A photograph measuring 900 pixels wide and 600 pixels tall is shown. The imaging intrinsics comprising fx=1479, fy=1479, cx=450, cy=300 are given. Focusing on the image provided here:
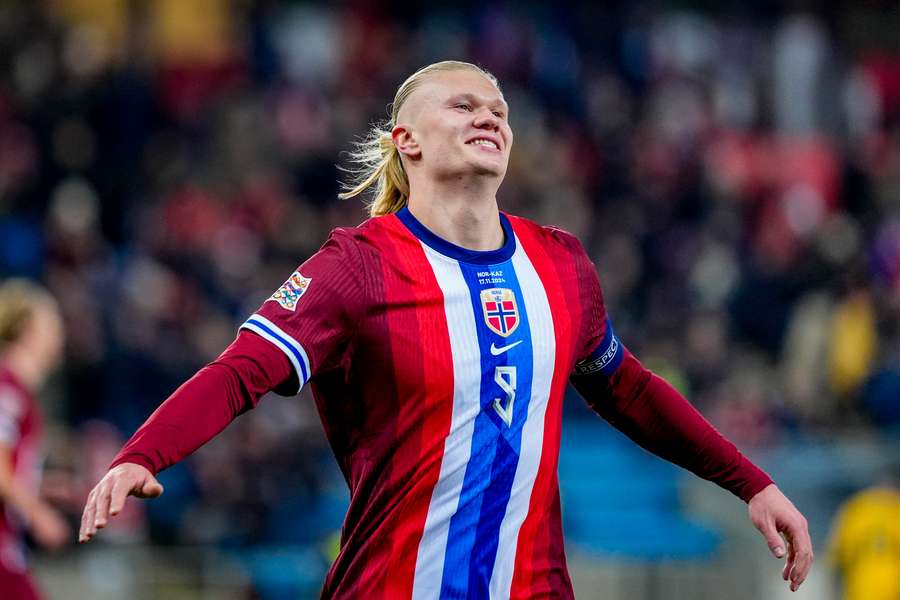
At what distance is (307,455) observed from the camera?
11.1 m

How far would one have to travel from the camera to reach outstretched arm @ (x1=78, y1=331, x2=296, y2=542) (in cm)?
307

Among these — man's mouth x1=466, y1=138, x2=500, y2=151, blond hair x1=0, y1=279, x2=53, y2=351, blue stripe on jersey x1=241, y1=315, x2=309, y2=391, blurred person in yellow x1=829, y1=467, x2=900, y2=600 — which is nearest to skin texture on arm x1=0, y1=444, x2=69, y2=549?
blond hair x1=0, y1=279, x2=53, y2=351

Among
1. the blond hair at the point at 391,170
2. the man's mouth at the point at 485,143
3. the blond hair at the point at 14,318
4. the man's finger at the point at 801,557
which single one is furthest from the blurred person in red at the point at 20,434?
the man's finger at the point at 801,557

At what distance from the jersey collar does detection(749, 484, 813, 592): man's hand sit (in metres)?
1.00

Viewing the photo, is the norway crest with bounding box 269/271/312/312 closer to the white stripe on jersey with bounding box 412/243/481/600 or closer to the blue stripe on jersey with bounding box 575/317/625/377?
the white stripe on jersey with bounding box 412/243/481/600

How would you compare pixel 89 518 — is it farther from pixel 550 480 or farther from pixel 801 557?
pixel 801 557

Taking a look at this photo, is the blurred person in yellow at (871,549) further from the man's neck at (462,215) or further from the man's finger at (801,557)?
the man's neck at (462,215)

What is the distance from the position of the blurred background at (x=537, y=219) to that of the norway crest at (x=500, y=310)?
345 centimetres

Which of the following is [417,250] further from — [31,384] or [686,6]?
[686,6]

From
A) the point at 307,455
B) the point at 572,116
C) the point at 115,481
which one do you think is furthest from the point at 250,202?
the point at 115,481

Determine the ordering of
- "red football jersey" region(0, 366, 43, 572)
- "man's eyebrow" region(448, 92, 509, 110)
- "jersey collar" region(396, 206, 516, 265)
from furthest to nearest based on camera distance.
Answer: "red football jersey" region(0, 366, 43, 572) → "man's eyebrow" region(448, 92, 509, 110) → "jersey collar" region(396, 206, 516, 265)

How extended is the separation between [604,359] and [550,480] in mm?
459

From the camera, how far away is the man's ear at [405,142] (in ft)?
13.6

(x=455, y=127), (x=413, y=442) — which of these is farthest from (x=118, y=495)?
(x=455, y=127)
